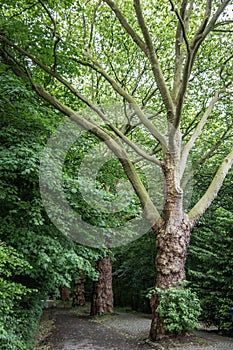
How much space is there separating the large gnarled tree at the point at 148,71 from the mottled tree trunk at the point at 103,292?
15.1 feet

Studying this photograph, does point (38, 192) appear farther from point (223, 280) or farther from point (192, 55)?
point (223, 280)

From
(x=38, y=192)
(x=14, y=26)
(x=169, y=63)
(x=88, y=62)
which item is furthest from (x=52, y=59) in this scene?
(x=169, y=63)

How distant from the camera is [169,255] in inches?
272

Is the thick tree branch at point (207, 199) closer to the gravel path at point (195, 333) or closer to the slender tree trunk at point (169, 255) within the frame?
the slender tree trunk at point (169, 255)

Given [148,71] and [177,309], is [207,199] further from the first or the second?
[148,71]

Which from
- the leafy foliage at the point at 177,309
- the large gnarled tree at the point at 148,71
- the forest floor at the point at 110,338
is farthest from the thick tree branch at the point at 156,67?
the forest floor at the point at 110,338

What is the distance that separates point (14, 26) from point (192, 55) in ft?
11.0

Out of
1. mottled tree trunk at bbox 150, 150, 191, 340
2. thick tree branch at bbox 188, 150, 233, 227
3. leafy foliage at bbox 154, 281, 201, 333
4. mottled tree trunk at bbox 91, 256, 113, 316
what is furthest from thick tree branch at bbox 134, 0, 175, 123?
mottled tree trunk at bbox 91, 256, 113, 316

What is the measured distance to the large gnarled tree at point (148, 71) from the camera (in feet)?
21.7

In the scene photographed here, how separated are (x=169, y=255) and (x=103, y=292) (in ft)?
21.1

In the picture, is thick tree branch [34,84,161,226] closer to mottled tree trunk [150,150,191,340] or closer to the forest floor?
mottled tree trunk [150,150,191,340]

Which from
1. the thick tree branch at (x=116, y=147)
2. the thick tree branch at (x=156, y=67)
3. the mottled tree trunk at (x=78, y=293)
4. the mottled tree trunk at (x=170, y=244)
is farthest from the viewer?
the mottled tree trunk at (x=78, y=293)

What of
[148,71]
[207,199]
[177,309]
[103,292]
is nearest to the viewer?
[177,309]

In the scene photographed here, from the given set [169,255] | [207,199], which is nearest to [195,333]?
[169,255]
